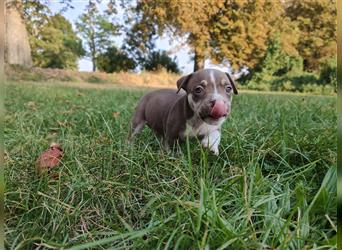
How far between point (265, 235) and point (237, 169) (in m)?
0.69

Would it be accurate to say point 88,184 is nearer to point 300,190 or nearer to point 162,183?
point 162,183

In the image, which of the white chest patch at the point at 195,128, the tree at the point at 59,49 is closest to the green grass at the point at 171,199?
the white chest patch at the point at 195,128

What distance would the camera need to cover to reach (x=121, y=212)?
162 cm

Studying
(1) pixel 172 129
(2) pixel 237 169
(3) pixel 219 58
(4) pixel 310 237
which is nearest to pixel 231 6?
(3) pixel 219 58

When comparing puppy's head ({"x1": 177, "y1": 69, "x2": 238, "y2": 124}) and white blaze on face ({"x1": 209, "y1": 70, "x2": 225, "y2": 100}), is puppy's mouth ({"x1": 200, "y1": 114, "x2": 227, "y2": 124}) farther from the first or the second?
white blaze on face ({"x1": 209, "y1": 70, "x2": 225, "y2": 100})

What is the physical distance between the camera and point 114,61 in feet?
39.5

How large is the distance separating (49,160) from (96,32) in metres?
9.38

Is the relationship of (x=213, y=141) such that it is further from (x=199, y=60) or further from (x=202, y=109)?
(x=199, y=60)

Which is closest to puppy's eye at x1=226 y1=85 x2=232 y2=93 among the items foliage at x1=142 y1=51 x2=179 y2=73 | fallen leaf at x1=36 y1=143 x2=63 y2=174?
fallen leaf at x1=36 y1=143 x2=63 y2=174

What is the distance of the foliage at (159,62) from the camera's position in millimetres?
10867

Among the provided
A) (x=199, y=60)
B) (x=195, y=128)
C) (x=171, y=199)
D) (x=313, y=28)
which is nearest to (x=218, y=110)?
(x=195, y=128)

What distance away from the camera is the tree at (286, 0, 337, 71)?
9.73m

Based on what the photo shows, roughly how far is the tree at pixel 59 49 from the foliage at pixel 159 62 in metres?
2.10

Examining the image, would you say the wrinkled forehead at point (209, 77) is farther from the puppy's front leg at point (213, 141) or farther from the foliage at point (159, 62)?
the foliage at point (159, 62)
